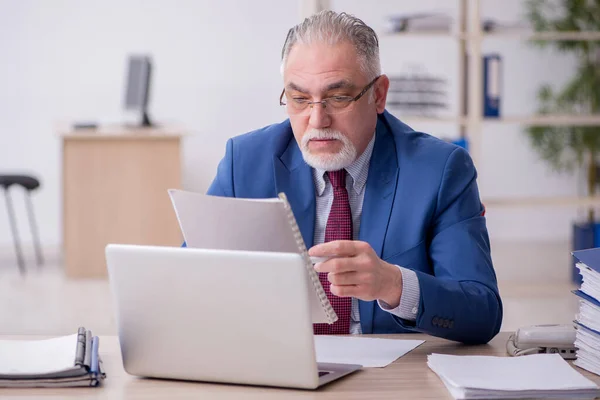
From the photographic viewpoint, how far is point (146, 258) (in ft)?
4.63

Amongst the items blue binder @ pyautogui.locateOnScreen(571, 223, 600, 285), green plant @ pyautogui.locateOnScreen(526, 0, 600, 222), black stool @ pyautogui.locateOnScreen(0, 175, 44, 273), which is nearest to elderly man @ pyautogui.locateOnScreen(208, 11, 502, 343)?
blue binder @ pyautogui.locateOnScreen(571, 223, 600, 285)

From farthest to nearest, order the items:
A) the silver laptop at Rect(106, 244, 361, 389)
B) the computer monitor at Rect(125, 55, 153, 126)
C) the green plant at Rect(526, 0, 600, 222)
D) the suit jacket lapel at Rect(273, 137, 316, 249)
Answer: the green plant at Rect(526, 0, 600, 222), the computer monitor at Rect(125, 55, 153, 126), the suit jacket lapel at Rect(273, 137, 316, 249), the silver laptop at Rect(106, 244, 361, 389)

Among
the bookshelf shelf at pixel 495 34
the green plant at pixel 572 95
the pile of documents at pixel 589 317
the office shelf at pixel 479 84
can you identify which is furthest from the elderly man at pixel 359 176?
the green plant at pixel 572 95

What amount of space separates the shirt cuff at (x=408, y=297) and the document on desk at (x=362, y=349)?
54 mm

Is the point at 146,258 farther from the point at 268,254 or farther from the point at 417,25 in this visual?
the point at 417,25

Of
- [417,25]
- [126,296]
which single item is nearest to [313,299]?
[126,296]

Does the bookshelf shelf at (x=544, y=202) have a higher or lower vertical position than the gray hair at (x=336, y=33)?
lower

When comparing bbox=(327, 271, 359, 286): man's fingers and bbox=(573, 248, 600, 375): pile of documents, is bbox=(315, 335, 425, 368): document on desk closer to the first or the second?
bbox=(327, 271, 359, 286): man's fingers

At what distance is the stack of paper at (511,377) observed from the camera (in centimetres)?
135

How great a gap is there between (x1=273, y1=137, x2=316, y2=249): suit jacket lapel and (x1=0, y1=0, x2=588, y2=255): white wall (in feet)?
16.2

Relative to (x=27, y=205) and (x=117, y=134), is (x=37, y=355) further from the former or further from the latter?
(x=27, y=205)

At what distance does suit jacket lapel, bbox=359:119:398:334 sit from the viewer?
6.40 feet

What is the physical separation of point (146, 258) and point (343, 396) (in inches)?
13.6

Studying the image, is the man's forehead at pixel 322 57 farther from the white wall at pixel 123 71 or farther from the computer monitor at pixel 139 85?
the white wall at pixel 123 71
